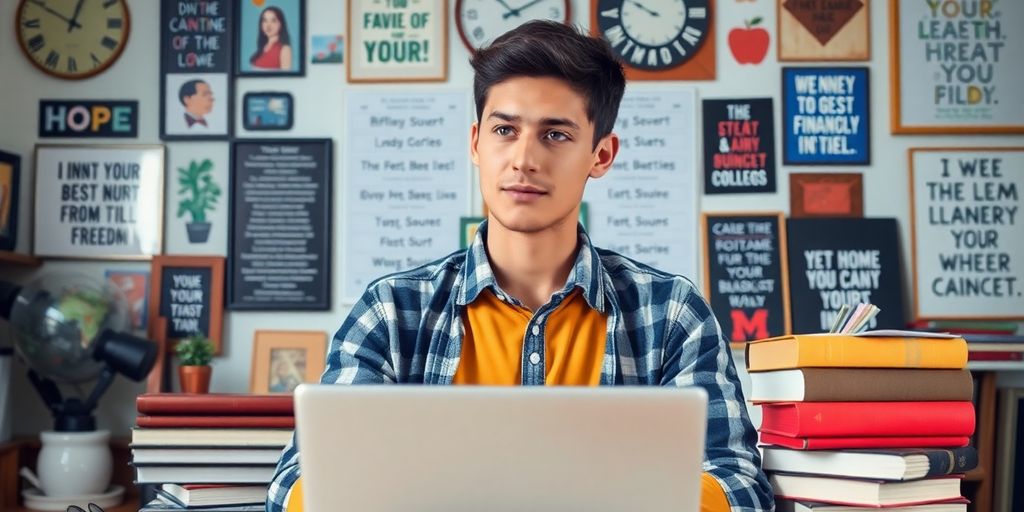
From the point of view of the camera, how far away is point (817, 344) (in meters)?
1.28

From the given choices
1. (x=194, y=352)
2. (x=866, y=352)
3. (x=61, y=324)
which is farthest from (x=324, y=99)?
(x=866, y=352)

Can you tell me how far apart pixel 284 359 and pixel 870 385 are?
173 cm

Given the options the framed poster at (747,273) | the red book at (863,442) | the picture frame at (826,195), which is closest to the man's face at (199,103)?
the framed poster at (747,273)

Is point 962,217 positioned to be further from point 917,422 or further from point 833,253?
point 917,422

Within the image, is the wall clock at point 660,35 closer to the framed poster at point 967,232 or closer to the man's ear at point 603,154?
the framed poster at point 967,232

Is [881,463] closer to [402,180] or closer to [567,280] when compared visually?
[567,280]

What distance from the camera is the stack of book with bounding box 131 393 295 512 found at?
1.66 metres

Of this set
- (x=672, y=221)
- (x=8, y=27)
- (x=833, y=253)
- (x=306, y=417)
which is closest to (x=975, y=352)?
(x=833, y=253)

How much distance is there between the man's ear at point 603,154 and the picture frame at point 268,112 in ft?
4.56

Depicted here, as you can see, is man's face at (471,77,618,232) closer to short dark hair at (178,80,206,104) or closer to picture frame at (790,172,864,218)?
picture frame at (790,172,864,218)

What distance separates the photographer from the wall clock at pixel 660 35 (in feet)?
8.98

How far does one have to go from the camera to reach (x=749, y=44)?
2750mm

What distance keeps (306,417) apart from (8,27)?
2.41 metres

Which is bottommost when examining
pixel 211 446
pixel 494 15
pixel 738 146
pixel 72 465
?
pixel 72 465
